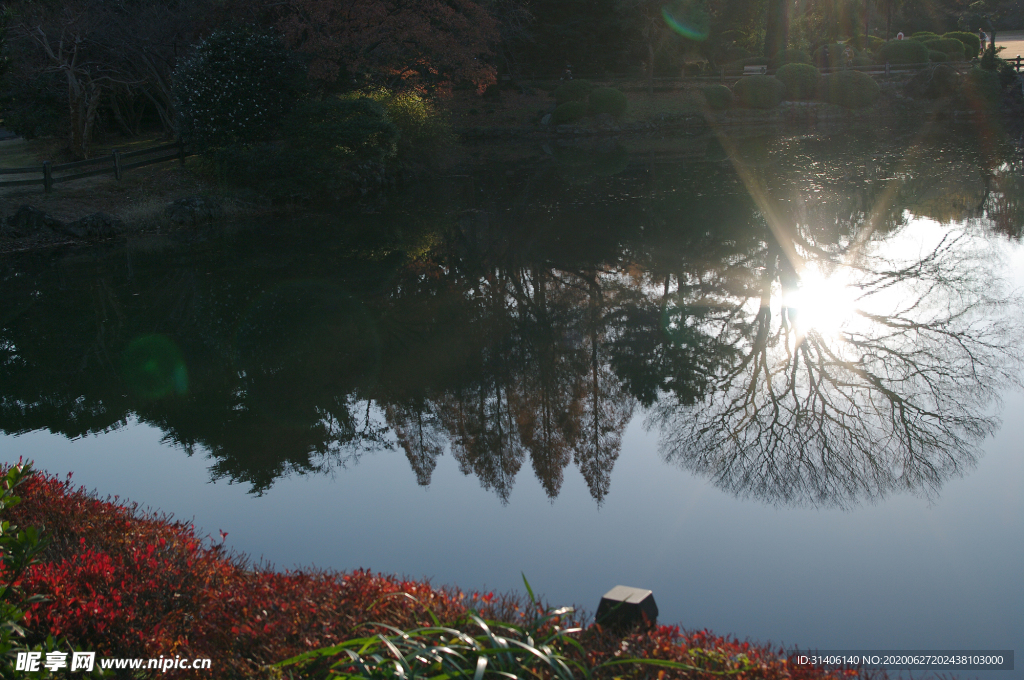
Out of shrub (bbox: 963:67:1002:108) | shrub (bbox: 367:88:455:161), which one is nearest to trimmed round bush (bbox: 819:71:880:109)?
shrub (bbox: 963:67:1002:108)

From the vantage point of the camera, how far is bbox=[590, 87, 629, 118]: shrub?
3659 centimetres

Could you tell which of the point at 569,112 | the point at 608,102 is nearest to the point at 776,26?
the point at 608,102

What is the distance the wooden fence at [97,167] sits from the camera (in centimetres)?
1884

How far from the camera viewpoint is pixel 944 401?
7.35 m

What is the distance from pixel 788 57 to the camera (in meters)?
42.5

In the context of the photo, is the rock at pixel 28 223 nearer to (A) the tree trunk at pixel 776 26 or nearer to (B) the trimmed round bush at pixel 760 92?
(B) the trimmed round bush at pixel 760 92

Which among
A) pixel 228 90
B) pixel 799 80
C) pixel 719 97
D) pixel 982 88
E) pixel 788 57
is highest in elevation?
pixel 788 57

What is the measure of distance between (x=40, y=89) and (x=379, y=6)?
1143 centimetres

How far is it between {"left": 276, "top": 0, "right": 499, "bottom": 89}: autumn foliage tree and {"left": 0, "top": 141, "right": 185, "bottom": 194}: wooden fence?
4.95 m

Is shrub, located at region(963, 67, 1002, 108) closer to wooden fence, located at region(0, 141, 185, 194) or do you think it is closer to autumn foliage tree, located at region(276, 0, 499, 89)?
autumn foliage tree, located at region(276, 0, 499, 89)

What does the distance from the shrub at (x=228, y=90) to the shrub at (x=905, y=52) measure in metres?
33.7

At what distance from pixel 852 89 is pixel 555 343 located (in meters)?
33.5

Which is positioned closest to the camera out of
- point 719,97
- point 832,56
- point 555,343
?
point 555,343

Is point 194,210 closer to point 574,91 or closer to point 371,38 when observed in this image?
point 371,38
